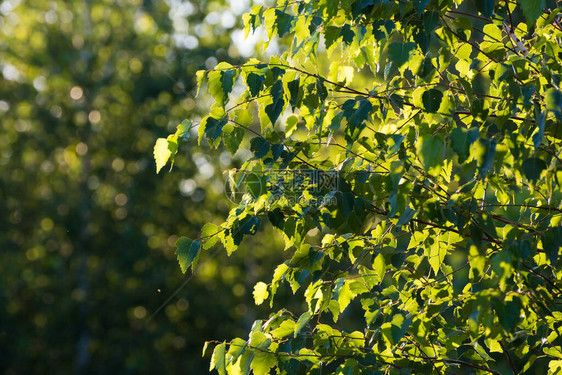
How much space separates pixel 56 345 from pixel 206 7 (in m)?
6.54

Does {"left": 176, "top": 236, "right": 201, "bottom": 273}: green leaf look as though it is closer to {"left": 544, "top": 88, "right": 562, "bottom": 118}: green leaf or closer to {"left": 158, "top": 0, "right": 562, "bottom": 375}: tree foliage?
{"left": 158, "top": 0, "right": 562, "bottom": 375}: tree foliage

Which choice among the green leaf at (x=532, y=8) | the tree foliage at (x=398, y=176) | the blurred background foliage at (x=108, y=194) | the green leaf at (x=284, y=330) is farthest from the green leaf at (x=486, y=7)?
the blurred background foliage at (x=108, y=194)

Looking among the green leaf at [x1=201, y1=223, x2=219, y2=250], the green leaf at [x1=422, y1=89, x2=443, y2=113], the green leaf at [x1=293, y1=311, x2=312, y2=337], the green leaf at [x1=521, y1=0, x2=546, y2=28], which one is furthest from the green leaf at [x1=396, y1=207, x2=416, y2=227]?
the green leaf at [x1=201, y1=223, x2=219, y2=250]

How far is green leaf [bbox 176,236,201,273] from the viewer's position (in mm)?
1844

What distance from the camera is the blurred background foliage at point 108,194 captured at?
10391mm

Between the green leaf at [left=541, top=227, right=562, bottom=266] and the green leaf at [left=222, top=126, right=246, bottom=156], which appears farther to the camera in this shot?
the green leaf at [left=222, top=126, right=246, bottom=156]

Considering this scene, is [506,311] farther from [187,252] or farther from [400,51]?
[187,252]

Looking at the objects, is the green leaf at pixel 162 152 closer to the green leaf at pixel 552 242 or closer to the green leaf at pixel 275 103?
the green leaf at pixel 275 103

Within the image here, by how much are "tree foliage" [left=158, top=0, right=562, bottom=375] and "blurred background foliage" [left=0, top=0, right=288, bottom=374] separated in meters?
8.61

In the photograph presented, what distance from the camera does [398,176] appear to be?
1.47m

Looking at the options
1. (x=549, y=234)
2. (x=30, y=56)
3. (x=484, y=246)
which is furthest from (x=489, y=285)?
(x=30, y=56)

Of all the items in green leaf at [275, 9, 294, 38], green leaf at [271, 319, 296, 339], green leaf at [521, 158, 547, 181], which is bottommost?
green leaf at [271, 319, 296, 339]

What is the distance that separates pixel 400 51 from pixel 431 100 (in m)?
0.17

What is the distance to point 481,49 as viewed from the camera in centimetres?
179
